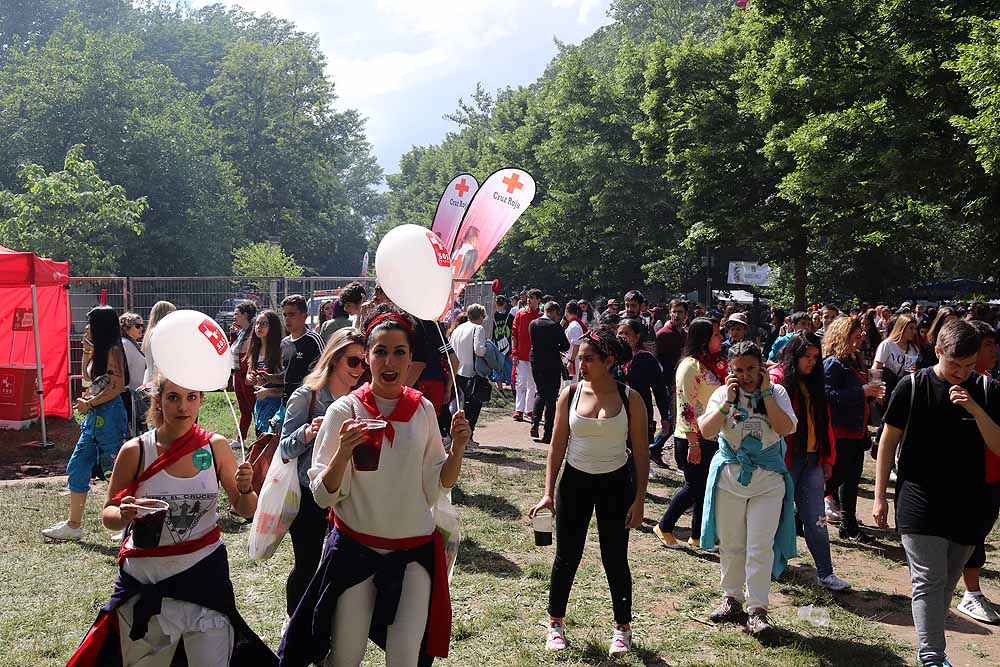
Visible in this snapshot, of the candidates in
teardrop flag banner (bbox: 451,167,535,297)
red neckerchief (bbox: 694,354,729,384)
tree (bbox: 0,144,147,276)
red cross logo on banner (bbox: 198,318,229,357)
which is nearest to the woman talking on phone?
red neckerchief (bbox: 694,354,729,384)

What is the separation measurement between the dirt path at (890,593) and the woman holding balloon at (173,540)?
3.88m

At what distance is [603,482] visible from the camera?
5105 mm

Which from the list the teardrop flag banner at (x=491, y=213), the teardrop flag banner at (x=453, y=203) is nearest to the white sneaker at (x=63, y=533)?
the teardrop flag banner at (x=491, y=213)

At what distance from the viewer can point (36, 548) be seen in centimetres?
720

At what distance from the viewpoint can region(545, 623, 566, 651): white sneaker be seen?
518 centimetres

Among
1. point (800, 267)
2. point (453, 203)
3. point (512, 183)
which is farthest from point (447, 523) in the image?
point (800, 267)

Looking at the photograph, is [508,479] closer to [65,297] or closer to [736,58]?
[65,297]

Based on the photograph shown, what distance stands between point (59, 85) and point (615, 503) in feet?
145

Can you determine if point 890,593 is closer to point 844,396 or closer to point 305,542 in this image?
point 844,396

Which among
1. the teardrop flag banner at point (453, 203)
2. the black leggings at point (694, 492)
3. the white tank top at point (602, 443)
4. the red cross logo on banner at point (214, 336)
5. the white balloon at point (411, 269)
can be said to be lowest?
the black leggings at point (694, 492)

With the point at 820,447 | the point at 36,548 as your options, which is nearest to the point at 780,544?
the point at 820,447

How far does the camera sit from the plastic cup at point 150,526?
3.53m

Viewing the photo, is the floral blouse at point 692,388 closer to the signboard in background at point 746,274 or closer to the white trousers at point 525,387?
the white trousers at point 525,387

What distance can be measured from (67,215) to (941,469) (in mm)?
31853
